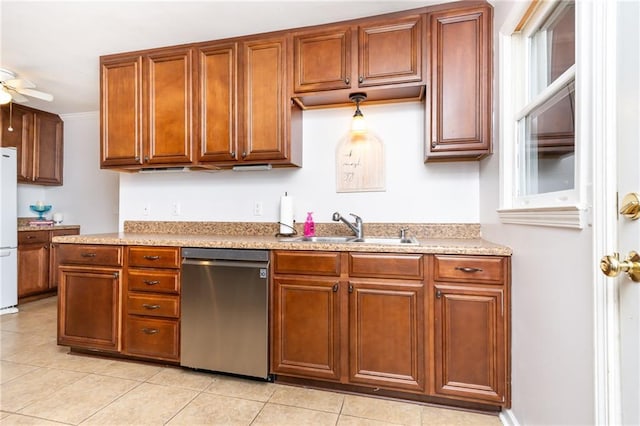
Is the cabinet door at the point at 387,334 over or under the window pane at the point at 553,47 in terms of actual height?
under

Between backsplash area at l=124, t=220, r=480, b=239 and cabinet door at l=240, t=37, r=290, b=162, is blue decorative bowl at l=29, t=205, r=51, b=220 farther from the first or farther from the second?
cabinet door at l=240, t=37, r=290, b=162

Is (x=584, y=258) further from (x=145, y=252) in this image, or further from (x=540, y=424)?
(x=145, y=252)

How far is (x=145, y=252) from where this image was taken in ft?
7.32

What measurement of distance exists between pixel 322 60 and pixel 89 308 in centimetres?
244

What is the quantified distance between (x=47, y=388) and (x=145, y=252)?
3.16 ft

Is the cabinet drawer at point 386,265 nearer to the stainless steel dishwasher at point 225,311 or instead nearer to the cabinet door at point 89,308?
the stainless steel dishwasher at point 225,311

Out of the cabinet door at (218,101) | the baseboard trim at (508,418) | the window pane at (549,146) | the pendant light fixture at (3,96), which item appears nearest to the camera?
the window pane at (549,146)

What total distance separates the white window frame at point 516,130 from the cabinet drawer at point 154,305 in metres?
2.13

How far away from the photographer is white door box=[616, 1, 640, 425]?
819 millimetres

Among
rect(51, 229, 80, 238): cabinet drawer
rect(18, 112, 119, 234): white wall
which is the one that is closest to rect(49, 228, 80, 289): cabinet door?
rect(51, 229, 80, 238): cabinet drawer

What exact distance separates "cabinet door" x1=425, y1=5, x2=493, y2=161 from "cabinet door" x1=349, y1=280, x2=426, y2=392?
3.13 ft

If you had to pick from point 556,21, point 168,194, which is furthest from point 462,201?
point 168,194

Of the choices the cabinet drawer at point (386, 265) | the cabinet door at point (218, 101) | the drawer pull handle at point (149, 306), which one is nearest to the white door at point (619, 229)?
the cabinet drawer at point (386, 265)

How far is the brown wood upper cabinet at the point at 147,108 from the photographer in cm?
249
